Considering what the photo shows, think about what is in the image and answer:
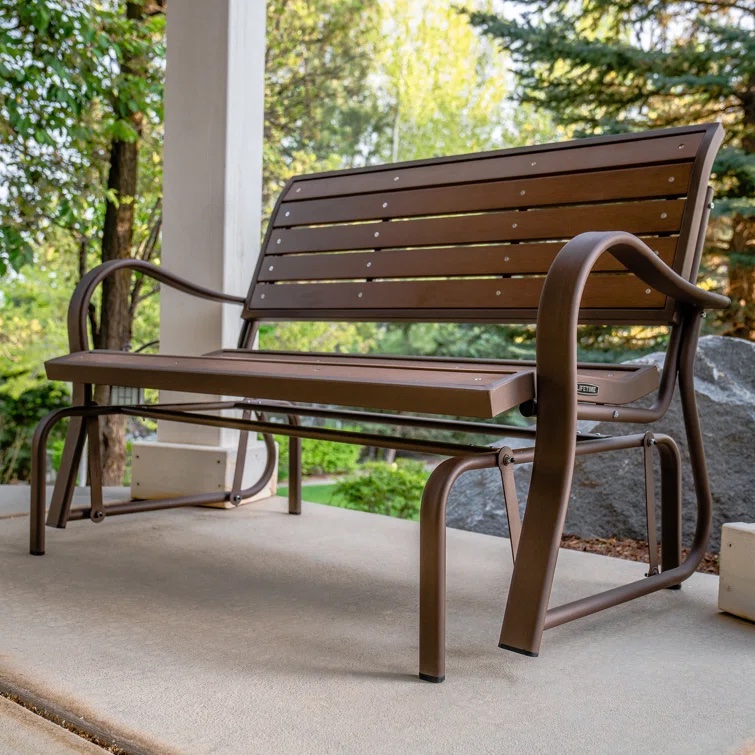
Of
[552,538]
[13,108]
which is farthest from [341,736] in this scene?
[13,108]

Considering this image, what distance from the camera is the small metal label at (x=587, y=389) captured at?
→ 1.29 m

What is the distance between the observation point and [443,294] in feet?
6.66

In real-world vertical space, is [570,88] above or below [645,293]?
above

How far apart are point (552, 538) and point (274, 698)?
43 centimetres

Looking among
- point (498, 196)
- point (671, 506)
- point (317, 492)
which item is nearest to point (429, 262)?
point (498, 196)

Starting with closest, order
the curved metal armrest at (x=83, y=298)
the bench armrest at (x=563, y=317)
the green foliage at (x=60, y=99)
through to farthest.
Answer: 1. the bench armrest at (x=563, y=317)
2. the curved metal armrest at (x=83, y=298)
3. the green foliage at (x=60, y=99)

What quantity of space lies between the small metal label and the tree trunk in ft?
15.2

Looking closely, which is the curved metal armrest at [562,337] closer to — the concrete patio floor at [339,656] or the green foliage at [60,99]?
the concrete patio floor at [339,656]

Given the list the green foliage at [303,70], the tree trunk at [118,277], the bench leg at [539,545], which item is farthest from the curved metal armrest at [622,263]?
the green foliage at [303,70]

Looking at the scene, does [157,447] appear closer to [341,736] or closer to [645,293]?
[645,293]

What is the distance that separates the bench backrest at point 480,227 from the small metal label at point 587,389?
1.43ft

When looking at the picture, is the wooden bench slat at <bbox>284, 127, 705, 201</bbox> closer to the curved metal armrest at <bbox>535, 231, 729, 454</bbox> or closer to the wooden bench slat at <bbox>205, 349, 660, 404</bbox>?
the wooden bench slat at <bbox>205, 349, 660, 404</bbox>

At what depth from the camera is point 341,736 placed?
1037 millimetres

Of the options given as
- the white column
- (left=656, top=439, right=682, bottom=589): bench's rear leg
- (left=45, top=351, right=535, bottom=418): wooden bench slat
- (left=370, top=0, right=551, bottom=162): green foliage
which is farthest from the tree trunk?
(left=370, top=0, right=551, bottom=162): green foliage
